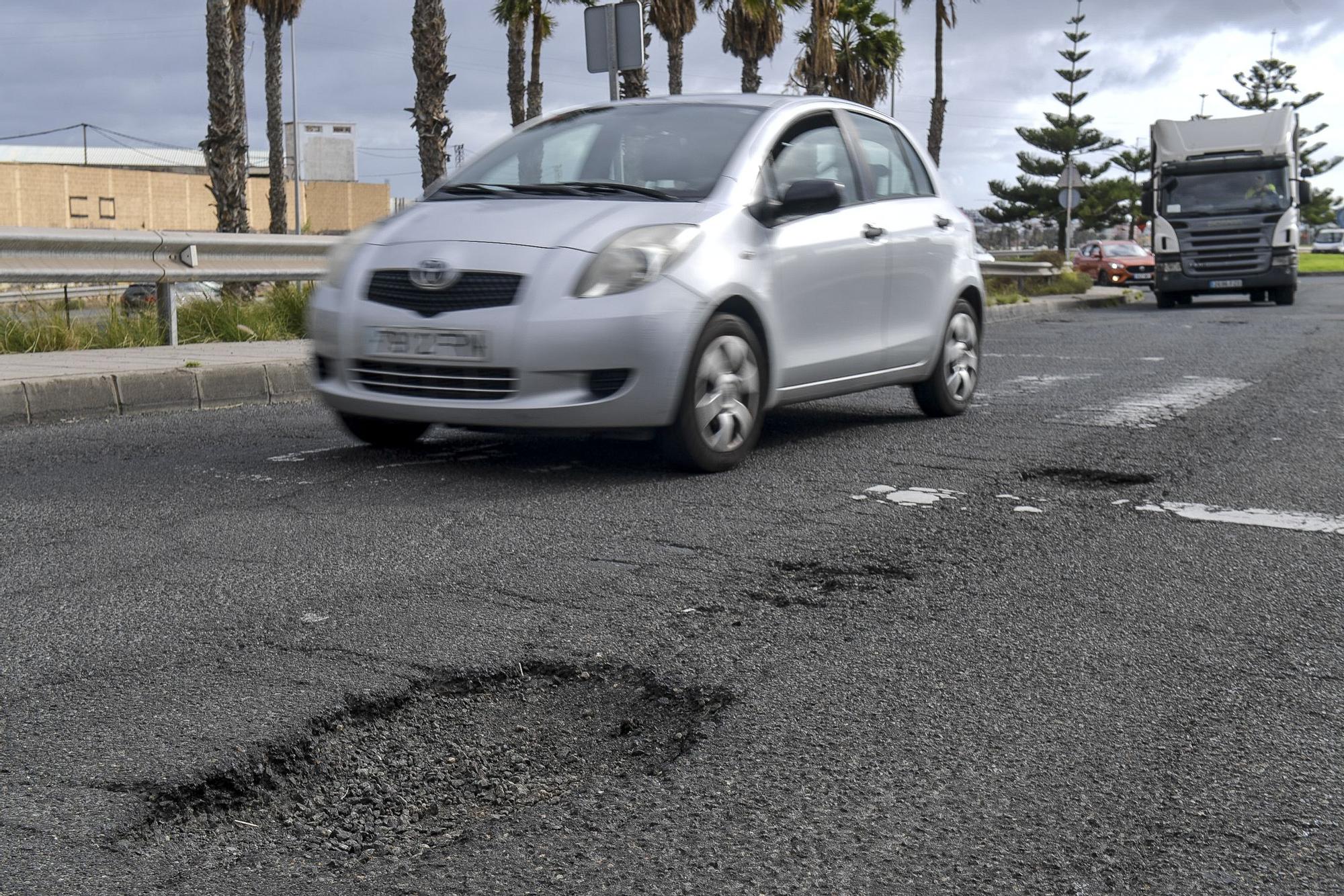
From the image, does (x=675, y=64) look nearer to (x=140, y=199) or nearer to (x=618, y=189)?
(x=618, y=189)

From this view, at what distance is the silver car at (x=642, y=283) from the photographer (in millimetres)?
5113

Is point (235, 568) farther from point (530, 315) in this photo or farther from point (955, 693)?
point (955, 693)

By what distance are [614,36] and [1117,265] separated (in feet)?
76.1

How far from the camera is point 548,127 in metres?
6.61

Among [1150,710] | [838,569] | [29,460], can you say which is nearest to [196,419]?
[29,460]

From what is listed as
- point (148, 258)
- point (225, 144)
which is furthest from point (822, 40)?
point (148, 258)

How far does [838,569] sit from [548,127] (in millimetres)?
3382

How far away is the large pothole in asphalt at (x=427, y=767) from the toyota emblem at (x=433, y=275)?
244cm

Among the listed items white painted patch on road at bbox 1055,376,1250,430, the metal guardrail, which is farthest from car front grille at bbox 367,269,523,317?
the metal guardrail

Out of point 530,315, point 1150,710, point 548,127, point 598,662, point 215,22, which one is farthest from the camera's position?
point 215,22

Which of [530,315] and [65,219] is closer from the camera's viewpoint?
[530,315]

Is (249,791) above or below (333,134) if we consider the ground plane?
below

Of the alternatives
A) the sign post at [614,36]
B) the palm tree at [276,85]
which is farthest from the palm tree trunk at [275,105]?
the sign post at [614,36]

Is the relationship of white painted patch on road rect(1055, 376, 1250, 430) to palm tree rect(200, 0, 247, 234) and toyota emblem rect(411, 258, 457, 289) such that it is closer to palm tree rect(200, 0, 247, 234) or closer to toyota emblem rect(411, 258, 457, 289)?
toyota emblem rect(411, 258, 457, 289)
